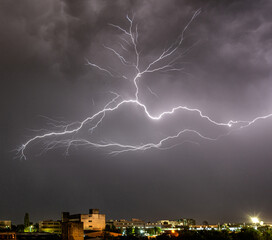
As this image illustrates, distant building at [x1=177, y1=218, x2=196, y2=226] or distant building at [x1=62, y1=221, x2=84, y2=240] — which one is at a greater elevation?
distant building at [x1=62, y1=221, x2=84, y2=240]

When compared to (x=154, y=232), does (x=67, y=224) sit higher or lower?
higher

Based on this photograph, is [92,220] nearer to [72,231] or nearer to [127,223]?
[127,223]

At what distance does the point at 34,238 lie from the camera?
27250 millimetres

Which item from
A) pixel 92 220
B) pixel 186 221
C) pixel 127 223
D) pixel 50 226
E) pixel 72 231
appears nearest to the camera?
pixel 72 231

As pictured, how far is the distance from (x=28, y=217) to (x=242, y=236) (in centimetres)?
5136

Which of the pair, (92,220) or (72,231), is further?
(92,220)

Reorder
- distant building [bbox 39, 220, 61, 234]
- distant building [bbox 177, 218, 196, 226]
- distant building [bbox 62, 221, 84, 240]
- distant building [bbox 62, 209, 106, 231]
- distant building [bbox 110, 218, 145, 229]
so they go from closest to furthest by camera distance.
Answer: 1. distant building [bbox 62, 221, 84, 240]
2. distant building [bbox 62, 209, 106, 231]
3. distant building [bbox 39, 220, 61, 234]
4. distant building [bbox 110, 218, 145, 229]
5. distant building [bbox 177, 218, 196, 226]

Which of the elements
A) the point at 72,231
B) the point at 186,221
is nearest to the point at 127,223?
the point at 186,221

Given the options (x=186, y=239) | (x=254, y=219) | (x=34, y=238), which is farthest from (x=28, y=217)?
(x=186, y=239)

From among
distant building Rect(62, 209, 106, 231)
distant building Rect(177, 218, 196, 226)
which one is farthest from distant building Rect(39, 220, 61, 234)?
distant building Rect(177, 218, 196, 226)

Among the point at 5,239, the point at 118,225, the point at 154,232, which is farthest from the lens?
the point at 118,225

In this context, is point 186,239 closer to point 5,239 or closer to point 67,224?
point 67,224

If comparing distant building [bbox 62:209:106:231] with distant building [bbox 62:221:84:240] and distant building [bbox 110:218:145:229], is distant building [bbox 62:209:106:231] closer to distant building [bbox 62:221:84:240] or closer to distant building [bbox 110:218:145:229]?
distant building [bbox 110:218:145:229]

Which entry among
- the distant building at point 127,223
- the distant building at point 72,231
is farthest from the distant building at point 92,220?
the distant building at point 72,231
